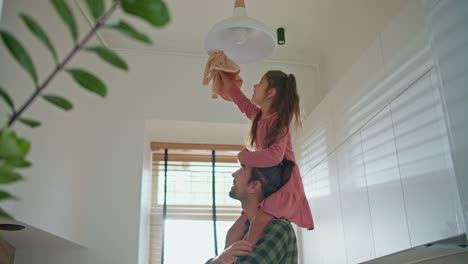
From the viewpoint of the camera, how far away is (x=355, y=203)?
89.7 inches

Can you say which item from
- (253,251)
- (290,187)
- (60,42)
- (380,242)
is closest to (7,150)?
(253,251)

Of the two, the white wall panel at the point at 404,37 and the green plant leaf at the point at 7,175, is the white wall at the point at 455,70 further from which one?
the green plant leaf at the point at 7,175

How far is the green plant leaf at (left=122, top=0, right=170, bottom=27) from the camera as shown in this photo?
0.90 ft

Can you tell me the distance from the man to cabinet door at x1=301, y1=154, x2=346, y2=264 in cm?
100

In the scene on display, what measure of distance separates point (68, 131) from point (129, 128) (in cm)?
45

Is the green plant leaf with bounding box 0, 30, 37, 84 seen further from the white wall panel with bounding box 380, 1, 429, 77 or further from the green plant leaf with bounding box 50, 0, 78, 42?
the white wall panel with bounding box 380, 1, 429, 77

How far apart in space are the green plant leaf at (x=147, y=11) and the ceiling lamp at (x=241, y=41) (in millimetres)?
1382

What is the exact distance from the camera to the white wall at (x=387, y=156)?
166 centimetres

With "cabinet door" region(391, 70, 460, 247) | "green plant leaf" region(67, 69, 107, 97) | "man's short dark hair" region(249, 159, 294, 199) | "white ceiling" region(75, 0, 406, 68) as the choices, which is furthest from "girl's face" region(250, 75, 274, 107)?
"green plant leaf" region(67, 69, 107, 97)

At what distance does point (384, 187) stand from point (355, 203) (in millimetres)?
307

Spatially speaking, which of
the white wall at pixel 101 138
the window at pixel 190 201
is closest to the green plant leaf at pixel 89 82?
the white wall at pixel 101 138

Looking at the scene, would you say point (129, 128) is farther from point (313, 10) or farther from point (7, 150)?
point (7, 150)

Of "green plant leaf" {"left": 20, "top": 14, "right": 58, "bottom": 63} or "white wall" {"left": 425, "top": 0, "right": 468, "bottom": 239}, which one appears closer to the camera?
"green plant leaf" {"left": 20, "top": 14, "right": 58, "bottom": 63}

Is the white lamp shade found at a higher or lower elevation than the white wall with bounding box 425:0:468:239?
higher
